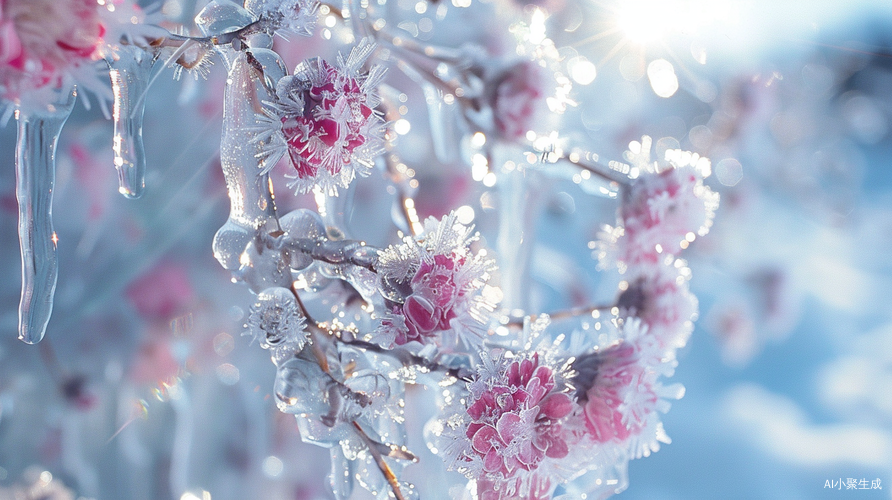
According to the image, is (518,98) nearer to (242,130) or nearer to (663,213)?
(663,213)

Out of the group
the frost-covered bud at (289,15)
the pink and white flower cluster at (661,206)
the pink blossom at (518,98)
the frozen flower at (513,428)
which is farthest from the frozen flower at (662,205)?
the frost-covered bud at (289,15)

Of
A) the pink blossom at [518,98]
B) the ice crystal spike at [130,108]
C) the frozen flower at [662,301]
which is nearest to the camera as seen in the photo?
the ice crystal spike at [130,108]

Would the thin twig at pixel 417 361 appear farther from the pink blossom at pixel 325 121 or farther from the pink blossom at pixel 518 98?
the pink blossom at pixel 518 98

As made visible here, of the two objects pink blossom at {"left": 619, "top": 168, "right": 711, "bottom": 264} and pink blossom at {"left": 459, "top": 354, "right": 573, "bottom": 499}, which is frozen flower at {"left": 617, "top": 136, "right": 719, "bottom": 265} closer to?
pink blossom at {"left": 619, "top": 168, "right": 711, "bottom": 264}

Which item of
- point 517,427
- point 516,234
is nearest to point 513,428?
point 517,427

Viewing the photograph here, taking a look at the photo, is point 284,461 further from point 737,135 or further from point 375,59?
point 737,135

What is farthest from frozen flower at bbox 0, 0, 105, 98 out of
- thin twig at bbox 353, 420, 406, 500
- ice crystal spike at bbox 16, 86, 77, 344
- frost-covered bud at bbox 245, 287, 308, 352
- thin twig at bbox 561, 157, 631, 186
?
thin twig at bbox 561, 157, 631, 186

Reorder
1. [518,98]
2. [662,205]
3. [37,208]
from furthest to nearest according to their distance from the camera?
[518,98] → [662,205] → [37,208]
